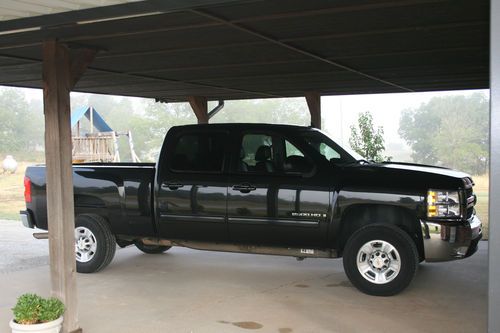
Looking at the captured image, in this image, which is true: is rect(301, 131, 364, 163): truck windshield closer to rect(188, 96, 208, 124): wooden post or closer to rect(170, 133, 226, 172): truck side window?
rect(170, 133, 226, 172): truck side window

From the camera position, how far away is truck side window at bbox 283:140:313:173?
21.4ft

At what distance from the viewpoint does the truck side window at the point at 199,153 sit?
6.96m

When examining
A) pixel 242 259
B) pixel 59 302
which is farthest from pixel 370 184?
pixel 59 302

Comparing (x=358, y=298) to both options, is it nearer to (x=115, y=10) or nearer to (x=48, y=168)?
(x=48, y=168)

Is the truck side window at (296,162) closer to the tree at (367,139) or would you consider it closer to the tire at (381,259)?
the tire at (381,259)

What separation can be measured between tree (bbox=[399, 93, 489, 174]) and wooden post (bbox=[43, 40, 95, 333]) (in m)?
26.2

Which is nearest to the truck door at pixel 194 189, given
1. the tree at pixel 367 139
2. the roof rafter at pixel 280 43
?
the roof rafter at pixel 280 43

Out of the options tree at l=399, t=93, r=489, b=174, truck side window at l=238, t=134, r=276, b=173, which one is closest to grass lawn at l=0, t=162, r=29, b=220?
truck side window at l=238, t=134, r=276, b=173

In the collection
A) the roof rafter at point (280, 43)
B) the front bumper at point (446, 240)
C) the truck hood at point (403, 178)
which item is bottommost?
the front bumper at point (446, 240)

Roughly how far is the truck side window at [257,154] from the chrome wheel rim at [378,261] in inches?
56.5

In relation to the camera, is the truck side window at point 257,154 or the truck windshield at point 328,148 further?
the truck windshield at point 328,148

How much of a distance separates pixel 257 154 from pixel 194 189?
0.89 metres

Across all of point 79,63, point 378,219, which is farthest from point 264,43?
point 378,219

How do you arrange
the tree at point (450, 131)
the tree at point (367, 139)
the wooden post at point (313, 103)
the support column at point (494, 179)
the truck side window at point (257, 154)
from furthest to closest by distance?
the tree at point (450, 131), the tree at point (367, 139), the wooden post at point (313, 103), the truck side window at point (257, 154), the support column at point (494, 179)
